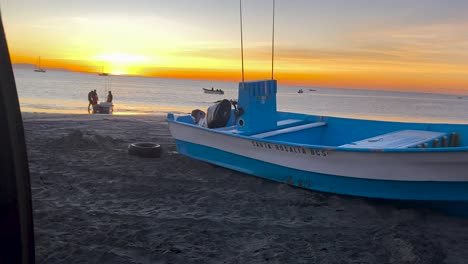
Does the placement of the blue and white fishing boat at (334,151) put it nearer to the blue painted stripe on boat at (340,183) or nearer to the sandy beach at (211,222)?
the blue painted stripe on boat at (340,183)

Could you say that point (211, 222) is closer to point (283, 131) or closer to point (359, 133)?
point (283, 131)

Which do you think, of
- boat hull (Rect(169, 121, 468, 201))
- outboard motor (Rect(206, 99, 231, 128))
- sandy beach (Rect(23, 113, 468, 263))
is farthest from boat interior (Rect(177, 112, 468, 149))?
sandy beach (Rect(23, 113, 468, 263))

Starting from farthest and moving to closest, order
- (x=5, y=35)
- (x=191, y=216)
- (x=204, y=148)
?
1. (x=204, y=148)
2. (x=191, y=216)
3. (x=5, y=35)

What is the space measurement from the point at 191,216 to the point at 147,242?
108 centimetres

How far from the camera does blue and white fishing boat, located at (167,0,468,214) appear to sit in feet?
18.7

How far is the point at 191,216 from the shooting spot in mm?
5918

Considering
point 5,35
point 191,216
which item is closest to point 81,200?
point 191,216

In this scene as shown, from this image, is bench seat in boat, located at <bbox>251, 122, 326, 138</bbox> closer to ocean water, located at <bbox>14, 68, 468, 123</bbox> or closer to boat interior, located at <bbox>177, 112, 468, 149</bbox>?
A: boat interior, located at <bbox>177, 112, 468, 149</bbox>

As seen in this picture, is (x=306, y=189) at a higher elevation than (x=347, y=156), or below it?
below

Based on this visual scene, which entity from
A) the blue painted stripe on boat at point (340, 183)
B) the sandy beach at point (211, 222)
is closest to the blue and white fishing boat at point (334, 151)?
the blue painted stripe on boat at point (340, 183)

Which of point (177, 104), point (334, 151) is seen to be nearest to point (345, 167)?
point (334, 151)

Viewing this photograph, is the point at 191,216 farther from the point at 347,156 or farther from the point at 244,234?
the point at 347,156

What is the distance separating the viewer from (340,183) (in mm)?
6629

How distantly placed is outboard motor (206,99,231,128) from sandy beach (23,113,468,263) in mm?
1323
